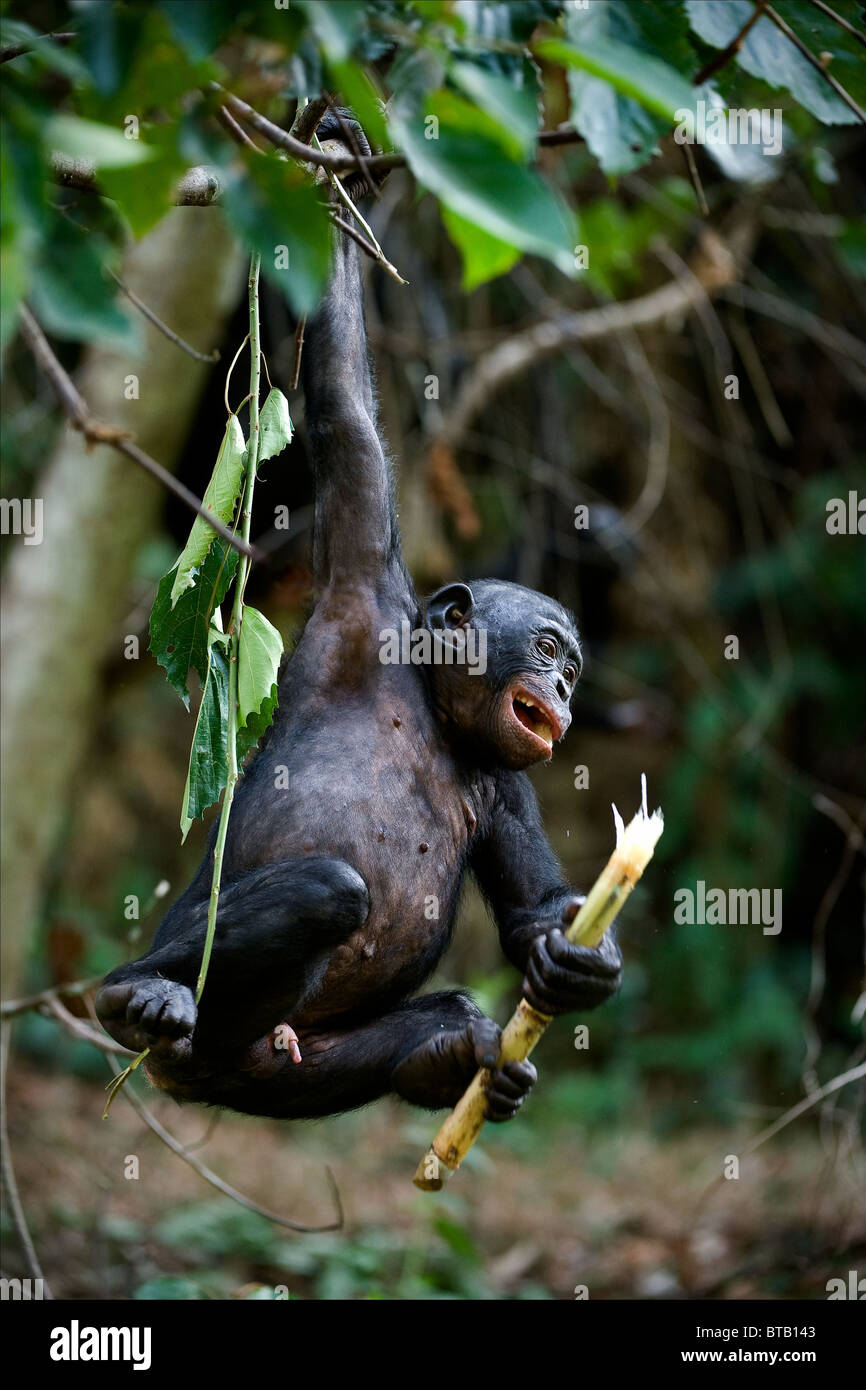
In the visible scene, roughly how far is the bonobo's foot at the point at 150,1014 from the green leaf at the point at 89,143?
6.17ft

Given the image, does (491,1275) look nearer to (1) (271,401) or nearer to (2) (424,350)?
(2) (424,350)

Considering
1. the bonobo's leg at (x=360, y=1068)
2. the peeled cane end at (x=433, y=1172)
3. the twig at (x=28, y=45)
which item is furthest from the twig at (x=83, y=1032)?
the twig at (x=28, y=45)

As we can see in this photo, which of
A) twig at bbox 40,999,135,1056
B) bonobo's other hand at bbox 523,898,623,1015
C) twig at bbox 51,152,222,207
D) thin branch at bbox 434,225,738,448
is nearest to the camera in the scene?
twig at bbox 51,152,222,207

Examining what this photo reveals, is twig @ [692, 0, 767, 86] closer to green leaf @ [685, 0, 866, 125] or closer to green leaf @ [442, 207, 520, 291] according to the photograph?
green leaf @ [685, 0, 866, 125]

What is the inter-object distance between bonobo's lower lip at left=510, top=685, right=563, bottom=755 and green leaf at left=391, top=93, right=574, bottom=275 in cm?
226

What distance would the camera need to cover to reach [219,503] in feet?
8.88

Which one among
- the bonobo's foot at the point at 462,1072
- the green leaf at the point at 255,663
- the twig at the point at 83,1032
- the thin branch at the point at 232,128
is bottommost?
the twig at the point at 83,1032

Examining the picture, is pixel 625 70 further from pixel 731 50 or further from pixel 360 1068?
pixel 360 1068

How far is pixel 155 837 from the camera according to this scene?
10.2 meters

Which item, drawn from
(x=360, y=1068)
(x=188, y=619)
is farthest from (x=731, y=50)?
(x=360, y=1068)

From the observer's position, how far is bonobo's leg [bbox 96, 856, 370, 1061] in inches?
114

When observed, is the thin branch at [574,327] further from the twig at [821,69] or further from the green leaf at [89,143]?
the green leaf at [89,143]

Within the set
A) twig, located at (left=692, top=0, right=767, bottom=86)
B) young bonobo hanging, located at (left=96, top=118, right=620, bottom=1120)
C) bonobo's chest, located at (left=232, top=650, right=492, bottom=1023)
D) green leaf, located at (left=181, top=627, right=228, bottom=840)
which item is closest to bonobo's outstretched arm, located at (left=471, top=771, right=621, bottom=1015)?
young bonobo hanging, located at (left=96, top=118, right=620, bottom=1120)

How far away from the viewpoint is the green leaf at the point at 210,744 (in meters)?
2.71
